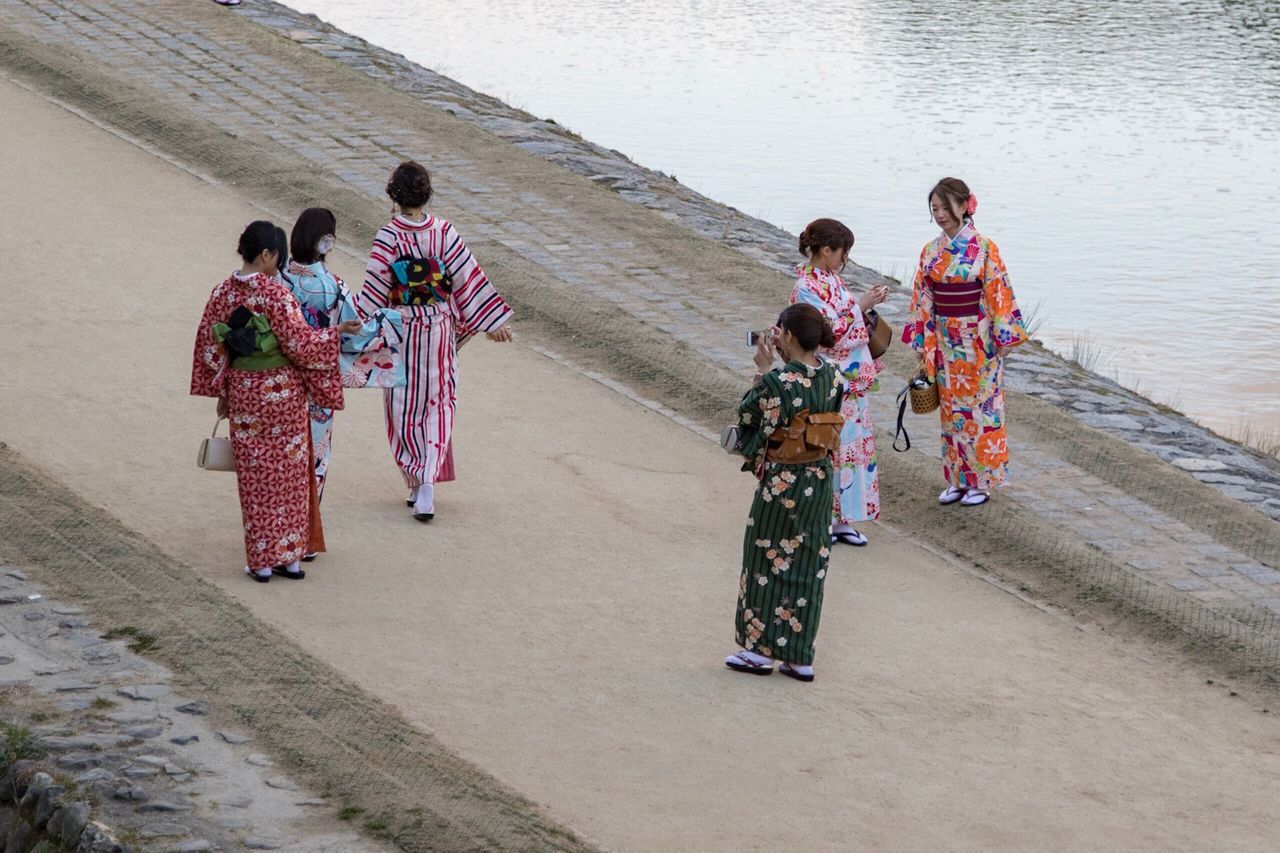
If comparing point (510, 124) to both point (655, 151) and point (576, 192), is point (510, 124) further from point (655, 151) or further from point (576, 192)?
point (655, 151)

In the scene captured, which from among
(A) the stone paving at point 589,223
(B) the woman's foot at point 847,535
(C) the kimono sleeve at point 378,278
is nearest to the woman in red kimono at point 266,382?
(C) the kimono sleeve at point 378,278

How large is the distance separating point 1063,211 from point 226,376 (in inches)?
515

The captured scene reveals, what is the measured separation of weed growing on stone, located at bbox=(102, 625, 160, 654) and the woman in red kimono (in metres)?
0.92

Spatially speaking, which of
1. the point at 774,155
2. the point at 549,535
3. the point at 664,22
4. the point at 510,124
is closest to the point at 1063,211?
the point at 774,155

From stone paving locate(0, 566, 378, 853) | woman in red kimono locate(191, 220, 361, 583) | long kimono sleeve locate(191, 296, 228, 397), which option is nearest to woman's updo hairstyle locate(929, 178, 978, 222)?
woman in red kimono locate(191, 220, 361, 583)

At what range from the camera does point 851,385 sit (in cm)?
834

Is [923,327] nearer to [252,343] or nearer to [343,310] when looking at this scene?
[343,310]

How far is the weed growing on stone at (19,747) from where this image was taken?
→ 5586 mm

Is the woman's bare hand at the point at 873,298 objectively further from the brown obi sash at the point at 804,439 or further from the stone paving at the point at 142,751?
the stone paving at the point at 142,751

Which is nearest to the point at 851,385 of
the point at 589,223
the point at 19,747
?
the point at 19,747

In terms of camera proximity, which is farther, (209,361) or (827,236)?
(827,236)

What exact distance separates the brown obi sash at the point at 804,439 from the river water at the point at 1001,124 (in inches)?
282

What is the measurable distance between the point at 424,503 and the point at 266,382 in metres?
1.21

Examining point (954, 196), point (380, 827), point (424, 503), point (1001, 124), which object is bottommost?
point (380, 827)
